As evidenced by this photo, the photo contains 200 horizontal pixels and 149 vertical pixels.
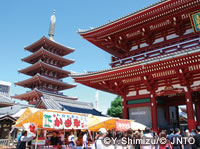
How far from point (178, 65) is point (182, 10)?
3781 millimetres

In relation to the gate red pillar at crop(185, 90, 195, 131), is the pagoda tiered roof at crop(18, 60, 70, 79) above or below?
above

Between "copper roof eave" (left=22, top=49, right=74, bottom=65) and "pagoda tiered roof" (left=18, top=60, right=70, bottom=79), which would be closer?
"pagoda tiered roof" (left=18, top=60, right=70, bottom=79)

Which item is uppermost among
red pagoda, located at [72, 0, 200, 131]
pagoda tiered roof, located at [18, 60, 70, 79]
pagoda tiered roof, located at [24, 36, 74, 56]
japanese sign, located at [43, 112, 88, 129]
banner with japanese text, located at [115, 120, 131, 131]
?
pagoda tiered roof, located at [24, 36, 74, 56]

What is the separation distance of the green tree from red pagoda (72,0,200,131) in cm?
2376

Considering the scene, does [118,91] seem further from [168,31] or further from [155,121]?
[168,31]

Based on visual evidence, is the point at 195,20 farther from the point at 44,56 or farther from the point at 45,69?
the point at 45,69

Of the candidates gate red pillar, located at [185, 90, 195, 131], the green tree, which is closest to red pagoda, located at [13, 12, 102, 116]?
the green tree

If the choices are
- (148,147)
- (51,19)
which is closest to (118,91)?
(148,147)

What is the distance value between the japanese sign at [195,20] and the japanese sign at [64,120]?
29.5 feet

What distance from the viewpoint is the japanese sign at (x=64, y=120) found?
8469mm

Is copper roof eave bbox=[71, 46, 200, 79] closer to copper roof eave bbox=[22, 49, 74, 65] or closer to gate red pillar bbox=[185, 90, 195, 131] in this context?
gate red pillar bbox=[185, 90, 195, 131]

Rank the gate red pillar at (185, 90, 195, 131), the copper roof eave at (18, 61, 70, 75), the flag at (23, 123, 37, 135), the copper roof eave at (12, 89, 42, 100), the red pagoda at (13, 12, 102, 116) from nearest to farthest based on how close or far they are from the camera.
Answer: the flag at (23, 123, 37, 135)
the gate red pillar at (185, 90, 195, 131)
the copper roof eave at (12, 89, 42, 100)
the copper roof eave at (18, 61, 70, 75)
the red pagoda at (13, 12, 102, 116)

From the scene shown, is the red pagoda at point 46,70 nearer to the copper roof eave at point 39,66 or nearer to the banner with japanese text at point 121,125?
the copper roof eave at point 39,66

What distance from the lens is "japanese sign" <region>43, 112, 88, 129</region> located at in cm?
847
